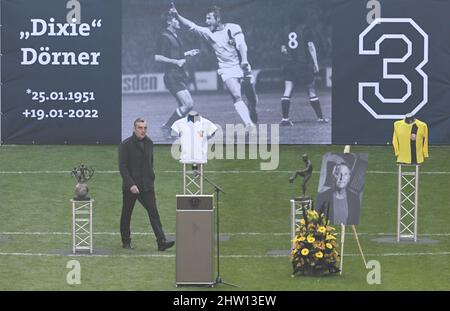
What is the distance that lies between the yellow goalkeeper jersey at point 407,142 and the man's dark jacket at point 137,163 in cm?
425

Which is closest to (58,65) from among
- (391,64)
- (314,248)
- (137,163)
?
(391,64)

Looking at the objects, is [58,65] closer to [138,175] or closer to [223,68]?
[223,68]

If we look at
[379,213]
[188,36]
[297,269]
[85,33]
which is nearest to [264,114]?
[188,36]

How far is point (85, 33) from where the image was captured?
30.2 meters

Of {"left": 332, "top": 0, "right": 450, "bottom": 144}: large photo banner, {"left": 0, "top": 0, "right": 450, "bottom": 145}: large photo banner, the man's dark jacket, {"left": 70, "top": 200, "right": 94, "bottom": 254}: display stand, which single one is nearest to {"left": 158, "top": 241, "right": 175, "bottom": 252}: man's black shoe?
the man's dark jacket

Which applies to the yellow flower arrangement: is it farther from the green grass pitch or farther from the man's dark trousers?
the man's dark trousers

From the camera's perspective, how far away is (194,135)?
24969 mm

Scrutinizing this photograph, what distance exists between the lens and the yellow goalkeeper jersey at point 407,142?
22.4 m

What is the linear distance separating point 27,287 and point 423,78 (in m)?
14.4

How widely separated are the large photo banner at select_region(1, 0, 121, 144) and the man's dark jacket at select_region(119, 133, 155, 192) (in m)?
9.54

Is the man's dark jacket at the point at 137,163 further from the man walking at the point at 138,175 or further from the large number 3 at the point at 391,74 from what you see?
the large number 3 at the point at 391,74

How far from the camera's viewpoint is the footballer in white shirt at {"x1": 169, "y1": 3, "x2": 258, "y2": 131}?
3016 cm

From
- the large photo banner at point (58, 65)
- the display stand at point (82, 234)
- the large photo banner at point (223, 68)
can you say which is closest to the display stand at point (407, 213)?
the display stand at point (82, 234)

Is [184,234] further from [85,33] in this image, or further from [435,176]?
[85,33]
